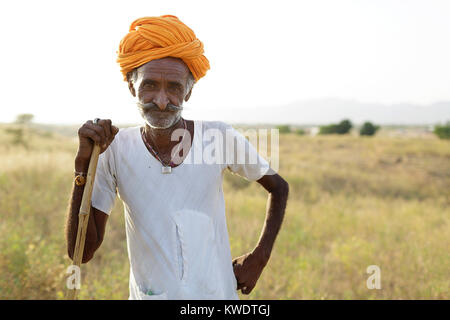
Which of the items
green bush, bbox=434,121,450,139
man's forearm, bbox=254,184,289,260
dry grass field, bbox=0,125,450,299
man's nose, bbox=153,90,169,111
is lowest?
dry grass field, bbox=0,125,450,299

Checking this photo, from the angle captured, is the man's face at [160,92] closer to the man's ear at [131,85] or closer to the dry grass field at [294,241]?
the man's ear at [131,85]

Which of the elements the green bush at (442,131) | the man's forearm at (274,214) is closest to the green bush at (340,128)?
the green bush at (442,131)

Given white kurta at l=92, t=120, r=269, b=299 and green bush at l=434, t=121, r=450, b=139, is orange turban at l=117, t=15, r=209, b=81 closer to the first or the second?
white kurta at l=92, t=120, r=269, b=299

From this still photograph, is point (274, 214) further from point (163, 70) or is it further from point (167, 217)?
point (163, 70)

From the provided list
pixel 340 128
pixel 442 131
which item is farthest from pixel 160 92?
pixel 340 128

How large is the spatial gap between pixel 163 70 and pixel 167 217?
68 cm

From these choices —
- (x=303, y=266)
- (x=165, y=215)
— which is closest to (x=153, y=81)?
(x=165, y=215)

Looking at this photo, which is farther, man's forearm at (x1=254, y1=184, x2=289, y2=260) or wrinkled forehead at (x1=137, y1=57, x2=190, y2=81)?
man's forearm at (x1=254, y1=184, x2=289, y2=260)

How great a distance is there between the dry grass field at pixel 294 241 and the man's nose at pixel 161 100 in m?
2.35

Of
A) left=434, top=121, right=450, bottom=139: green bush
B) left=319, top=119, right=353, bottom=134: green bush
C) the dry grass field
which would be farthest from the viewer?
left=319, top=119, right=353, bottom=134: green bush

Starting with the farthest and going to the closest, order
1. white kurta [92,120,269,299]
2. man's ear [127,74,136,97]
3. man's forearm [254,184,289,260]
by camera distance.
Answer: man's forearm [254,184,289,260] → man's ear [127,74,136,97] → white kurta [92,120,269,299]

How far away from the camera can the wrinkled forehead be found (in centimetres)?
177

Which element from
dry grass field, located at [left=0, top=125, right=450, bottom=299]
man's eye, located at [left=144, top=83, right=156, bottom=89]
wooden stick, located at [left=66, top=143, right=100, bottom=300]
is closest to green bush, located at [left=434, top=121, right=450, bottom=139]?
dry grass field, located at [left=0, top=125, right=450, bottom=299]
